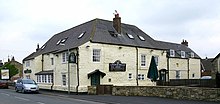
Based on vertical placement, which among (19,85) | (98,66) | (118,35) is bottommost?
(19,85)

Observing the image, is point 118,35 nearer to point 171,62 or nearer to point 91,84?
point 91,84

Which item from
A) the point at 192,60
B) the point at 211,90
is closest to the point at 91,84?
the point at 211,90

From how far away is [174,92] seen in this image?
2088 centimetres

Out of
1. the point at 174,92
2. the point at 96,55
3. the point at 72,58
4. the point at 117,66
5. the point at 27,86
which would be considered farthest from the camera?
the point at 117,66

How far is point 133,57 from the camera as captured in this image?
34.7m

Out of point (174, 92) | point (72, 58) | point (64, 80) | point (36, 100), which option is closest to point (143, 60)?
point (64, 80)

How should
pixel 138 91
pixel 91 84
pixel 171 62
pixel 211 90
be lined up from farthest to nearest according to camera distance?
pixel 171 62 → pixel 91 84 → pixel 138 91 → pixel 211 90

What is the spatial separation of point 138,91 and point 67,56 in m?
11.0

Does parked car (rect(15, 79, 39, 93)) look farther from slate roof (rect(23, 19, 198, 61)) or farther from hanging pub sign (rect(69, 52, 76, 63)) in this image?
hanging pub sign (rect(69, 52, 76, 63))

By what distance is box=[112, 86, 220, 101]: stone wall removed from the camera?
18203 mm

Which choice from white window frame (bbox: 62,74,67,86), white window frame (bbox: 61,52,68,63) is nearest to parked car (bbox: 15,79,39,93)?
white window frame (bbox: 62,74,67,86)

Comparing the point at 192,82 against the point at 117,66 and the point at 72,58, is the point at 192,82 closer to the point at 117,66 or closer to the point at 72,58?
the point at 117,66

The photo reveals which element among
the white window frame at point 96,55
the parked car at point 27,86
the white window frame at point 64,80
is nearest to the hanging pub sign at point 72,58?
the white window frame at point 96,55

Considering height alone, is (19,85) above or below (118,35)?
below
